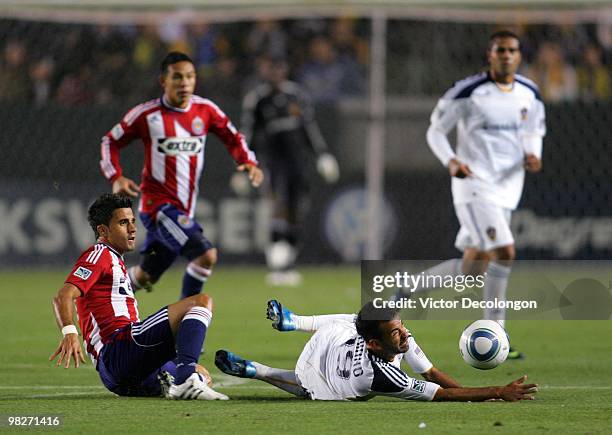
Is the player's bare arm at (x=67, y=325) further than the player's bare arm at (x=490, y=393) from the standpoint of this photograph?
No

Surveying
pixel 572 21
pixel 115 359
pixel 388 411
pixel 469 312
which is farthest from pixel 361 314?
pixel 572 21

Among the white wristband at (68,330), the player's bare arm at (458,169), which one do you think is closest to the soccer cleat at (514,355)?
the player's bare arm at (458,169)

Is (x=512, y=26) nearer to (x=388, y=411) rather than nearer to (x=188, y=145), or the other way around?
(x=188, y=145)

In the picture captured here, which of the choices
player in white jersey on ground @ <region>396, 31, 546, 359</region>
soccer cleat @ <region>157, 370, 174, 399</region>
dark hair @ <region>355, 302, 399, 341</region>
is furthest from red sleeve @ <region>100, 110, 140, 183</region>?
dark hair @ <region>355, 302, 399, 341</region>

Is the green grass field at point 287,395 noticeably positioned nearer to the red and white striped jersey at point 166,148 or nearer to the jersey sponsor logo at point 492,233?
the jersey sponsor logo at point 492,233

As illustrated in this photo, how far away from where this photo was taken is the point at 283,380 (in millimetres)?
7324

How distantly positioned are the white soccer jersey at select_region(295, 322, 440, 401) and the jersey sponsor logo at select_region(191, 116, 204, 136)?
311 centimetres

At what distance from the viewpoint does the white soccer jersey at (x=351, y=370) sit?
6758 mm

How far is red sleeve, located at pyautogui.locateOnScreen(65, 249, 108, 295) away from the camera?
6.84 metres

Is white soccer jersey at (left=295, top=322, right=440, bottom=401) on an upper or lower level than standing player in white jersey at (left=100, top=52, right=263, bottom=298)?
lower

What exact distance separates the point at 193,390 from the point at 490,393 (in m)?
1.59

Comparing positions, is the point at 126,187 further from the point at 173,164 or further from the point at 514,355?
the point at 514,355

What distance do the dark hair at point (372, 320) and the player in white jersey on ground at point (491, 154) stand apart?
3.06 m

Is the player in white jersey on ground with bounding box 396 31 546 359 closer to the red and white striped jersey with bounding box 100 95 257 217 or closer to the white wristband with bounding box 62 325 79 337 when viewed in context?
the red and white striped jersey with bounding box 100 95 257 217
